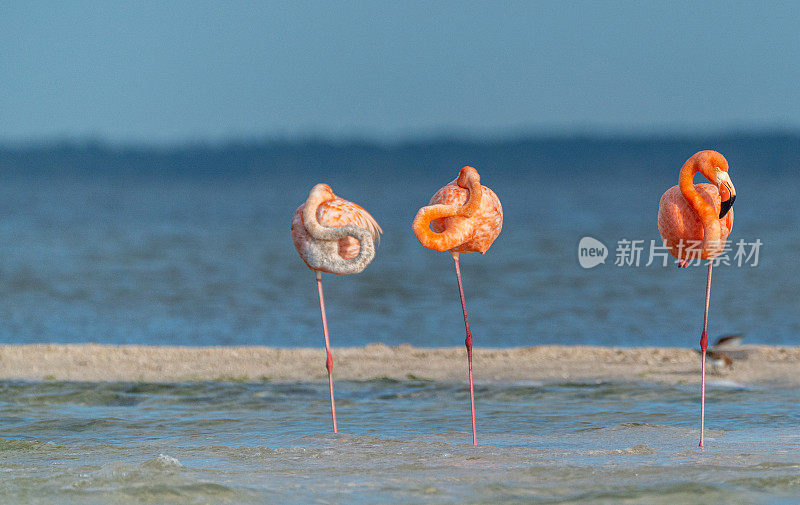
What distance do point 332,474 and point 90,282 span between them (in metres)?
14.0

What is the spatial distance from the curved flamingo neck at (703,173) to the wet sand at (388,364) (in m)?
3.16

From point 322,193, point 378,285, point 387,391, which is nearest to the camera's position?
point 322,193

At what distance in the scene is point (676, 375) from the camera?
30.3 ft

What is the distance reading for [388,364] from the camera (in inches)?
393

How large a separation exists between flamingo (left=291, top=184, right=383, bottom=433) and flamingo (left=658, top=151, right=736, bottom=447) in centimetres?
182

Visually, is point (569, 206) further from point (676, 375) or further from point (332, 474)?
point (332, 474)

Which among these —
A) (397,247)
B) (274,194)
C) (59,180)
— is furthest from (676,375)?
(59,180)

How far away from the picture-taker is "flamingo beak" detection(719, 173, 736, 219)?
19.8ft

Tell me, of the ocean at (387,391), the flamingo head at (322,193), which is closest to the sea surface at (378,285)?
the ocean at (387,391)

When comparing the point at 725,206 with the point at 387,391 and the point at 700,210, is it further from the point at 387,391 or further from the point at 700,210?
the point at 387,391

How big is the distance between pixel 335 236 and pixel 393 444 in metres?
1.44

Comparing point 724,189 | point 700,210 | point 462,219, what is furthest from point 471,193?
point 724,189

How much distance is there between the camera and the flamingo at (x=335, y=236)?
252 inches

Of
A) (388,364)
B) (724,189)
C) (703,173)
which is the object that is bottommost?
(388,364)
